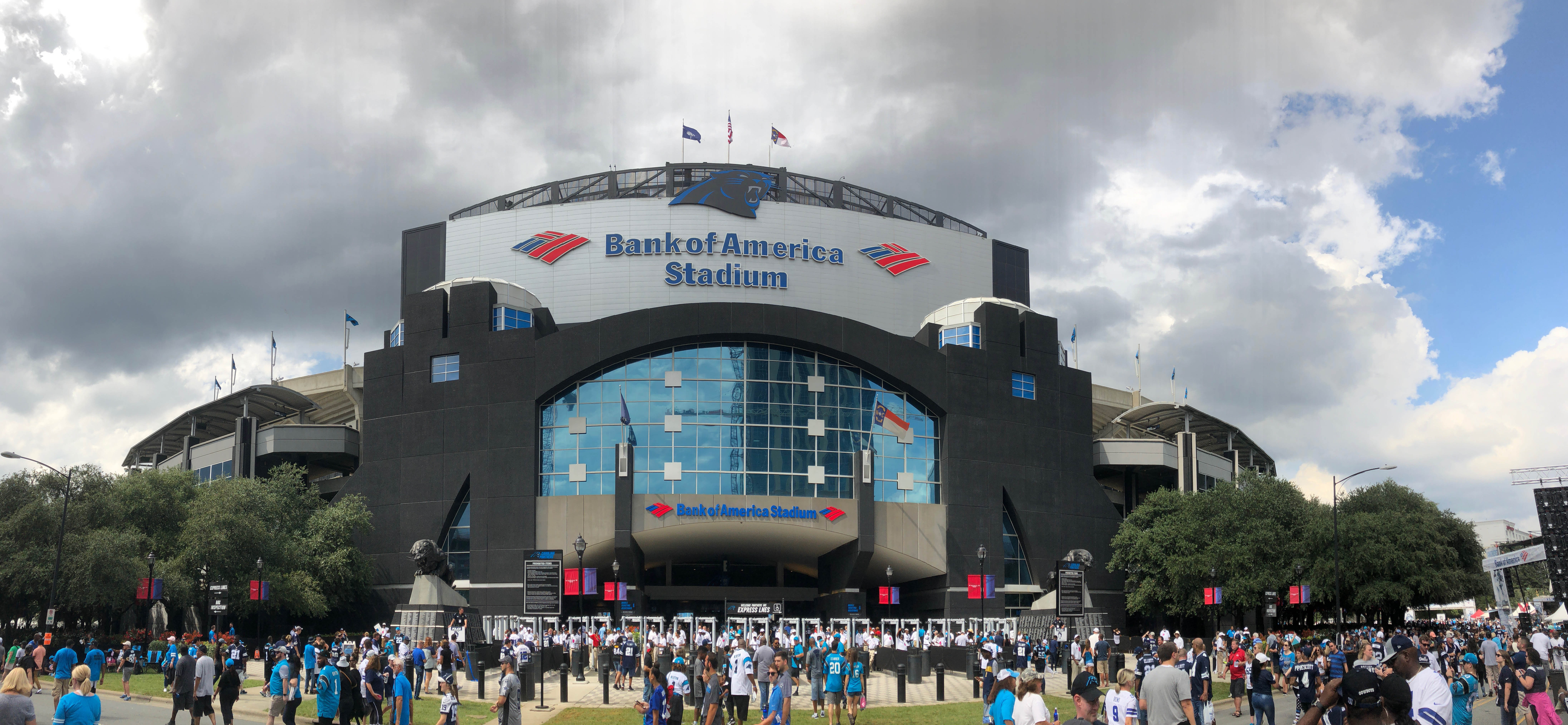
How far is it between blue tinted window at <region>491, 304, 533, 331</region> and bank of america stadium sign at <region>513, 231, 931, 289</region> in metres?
8.67

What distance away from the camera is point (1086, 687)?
12602 mm

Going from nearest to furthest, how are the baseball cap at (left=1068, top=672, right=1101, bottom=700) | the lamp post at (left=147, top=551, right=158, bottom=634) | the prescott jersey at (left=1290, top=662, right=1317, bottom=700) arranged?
1. the baseball cap at (left=1068, top=672, right=1101, bottom=700)
2. the prescott jersey at (left=1290, top=662, right=1317, bottom=700)
3. the lamp post at (left=147, top=551, right=158, bottom=634)

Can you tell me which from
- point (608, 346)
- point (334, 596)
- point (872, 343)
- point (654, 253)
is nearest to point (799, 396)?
point (872, 343)

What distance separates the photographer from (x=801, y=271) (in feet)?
257

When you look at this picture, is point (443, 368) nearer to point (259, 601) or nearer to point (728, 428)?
point (259, 601)

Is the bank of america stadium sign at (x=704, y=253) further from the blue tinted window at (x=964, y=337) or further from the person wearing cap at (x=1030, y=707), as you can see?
the person wearing cap at (x=1030, y=707)

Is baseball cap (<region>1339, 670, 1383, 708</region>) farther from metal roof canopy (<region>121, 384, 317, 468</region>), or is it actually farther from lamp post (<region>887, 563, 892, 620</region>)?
metal roof canopy (<region>121, 384, 317, 468</region>)

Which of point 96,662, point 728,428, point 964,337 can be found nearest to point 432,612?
point 728,428

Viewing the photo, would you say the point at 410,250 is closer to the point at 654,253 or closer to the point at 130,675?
the point at 654,253

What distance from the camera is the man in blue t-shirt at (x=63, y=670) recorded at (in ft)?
95.6

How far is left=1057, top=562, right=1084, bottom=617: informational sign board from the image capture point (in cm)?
4978

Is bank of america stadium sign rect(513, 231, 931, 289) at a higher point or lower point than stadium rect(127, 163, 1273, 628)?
higher

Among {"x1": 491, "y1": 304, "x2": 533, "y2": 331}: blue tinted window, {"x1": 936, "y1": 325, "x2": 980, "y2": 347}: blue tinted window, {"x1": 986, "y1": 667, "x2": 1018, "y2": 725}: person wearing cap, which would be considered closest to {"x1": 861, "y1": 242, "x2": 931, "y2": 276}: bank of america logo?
{"x1": 936, "y1": 325, "x2": 980, "y2": 347}: blue tinted window

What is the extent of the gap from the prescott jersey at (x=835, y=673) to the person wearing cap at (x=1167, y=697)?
1293cm
